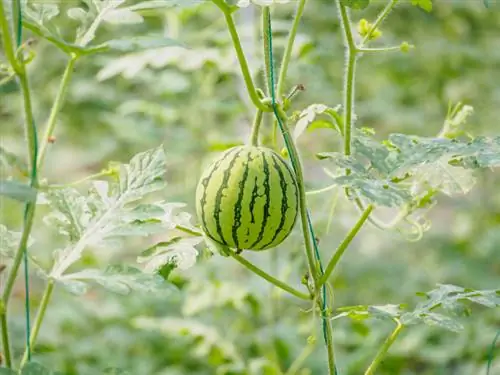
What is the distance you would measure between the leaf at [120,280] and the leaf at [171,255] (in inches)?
3.7

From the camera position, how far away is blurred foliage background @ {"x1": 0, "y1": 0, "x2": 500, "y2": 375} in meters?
2.35

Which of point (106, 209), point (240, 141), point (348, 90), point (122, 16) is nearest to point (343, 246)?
point (348, 90)

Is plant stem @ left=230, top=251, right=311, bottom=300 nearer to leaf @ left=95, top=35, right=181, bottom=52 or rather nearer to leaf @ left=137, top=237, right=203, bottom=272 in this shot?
leaf @ left=137, top=237, right=203, bottom=272

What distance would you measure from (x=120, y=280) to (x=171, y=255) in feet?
0.45

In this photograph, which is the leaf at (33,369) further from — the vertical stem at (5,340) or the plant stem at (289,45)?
the plant stem at (289,45)

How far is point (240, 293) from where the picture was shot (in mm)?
2154

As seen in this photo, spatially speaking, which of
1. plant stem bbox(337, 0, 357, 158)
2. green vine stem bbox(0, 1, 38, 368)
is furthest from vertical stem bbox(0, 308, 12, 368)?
A: plant stem bbox(337, 0, 357, 158)

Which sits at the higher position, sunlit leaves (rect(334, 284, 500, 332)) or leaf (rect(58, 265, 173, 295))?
leaf (rect(58, 265, 173, 295))

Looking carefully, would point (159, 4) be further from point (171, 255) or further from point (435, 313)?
point (435, 313)

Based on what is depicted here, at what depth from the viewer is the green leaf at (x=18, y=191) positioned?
866mm

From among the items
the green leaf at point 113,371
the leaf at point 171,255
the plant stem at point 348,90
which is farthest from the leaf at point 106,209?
the plant stem at point 348,90

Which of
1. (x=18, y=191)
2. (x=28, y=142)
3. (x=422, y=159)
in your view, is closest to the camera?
(x=18, y=191)

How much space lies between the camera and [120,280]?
3.28 feet

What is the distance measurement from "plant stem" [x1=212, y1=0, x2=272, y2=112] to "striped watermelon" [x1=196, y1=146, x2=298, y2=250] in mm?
62
